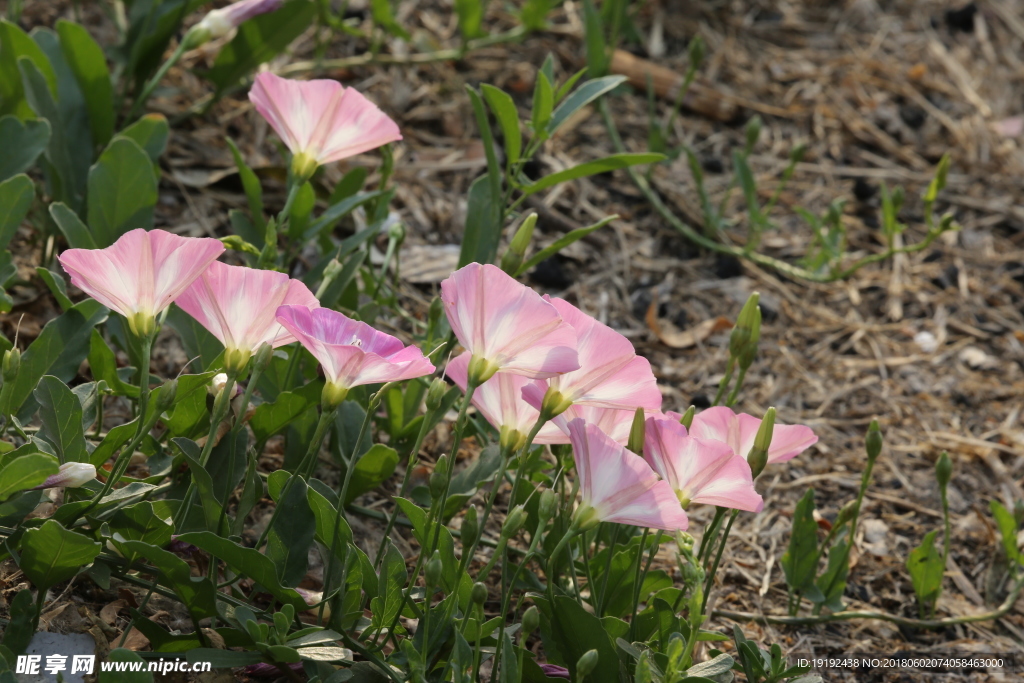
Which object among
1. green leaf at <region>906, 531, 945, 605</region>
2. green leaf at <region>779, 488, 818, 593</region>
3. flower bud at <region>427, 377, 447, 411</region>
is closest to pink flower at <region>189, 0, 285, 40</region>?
flower bud at <region>427, 377, 447, 411</region>

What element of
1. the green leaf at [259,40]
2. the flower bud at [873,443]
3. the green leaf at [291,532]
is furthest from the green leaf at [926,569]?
the green leaf at [259,40]

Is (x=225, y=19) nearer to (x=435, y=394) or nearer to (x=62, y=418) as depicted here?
(x=62, y=418)

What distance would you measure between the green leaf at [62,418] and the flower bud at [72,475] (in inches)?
4.4

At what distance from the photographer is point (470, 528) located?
114 centimetres

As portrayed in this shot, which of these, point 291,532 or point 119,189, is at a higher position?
point 119,189

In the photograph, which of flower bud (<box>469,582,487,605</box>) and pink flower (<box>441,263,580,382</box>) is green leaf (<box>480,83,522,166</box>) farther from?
flower bud (<box>469,582,487,605</box>)

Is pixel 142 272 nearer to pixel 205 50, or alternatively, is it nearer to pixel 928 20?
pixel 205 50

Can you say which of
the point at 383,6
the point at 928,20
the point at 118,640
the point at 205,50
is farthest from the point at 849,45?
the point at 118,640

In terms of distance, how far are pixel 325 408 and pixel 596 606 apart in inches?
19.5

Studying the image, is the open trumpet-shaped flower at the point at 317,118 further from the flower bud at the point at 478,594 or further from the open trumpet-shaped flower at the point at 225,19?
the flower bud at the point at 478,594

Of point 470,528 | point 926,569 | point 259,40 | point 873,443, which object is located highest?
point 259,40

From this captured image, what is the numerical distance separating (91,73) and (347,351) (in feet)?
4.36

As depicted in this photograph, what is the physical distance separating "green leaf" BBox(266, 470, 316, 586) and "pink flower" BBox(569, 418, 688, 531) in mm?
418

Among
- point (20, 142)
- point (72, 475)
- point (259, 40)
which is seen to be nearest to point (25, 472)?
point (72, 475)
